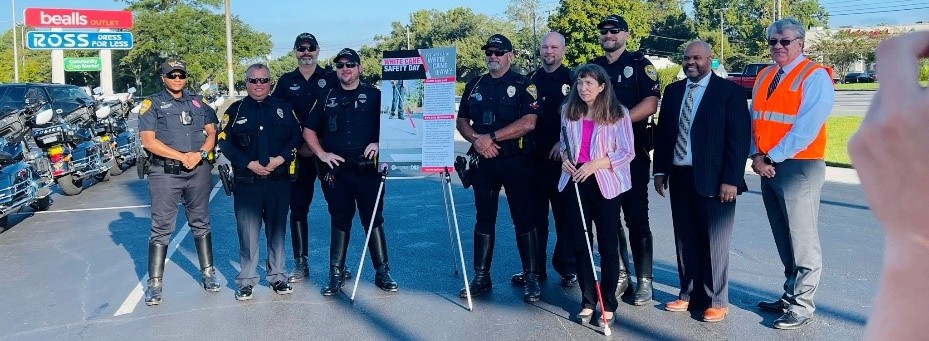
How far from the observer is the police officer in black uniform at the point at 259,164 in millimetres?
6914

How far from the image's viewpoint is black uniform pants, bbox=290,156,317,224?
25.1ft

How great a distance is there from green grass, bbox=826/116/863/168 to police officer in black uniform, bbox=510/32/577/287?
5601 mm

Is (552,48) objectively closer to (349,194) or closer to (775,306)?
(349,194)

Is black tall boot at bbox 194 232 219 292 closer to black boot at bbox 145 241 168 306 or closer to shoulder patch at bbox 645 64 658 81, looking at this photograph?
black boot at bbox 145 241 168 306

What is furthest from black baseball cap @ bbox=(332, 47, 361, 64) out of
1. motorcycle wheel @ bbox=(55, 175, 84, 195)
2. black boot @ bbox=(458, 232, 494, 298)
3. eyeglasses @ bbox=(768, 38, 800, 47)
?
motorcycle wheel @ bbox=(55, 175, 84, 195)

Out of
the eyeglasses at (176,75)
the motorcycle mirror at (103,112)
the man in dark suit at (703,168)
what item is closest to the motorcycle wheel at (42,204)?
the motorcycle mirror at (103,112)

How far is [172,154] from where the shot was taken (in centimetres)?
677

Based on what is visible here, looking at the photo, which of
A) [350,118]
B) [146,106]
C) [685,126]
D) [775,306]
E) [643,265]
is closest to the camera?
[685,126]

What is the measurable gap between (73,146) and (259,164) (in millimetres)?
7931

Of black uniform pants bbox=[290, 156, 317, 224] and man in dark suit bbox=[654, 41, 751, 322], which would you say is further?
black uniform pants bbox=[290, 156, 317, 224]

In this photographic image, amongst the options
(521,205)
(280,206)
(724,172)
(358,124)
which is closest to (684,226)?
(724,172)

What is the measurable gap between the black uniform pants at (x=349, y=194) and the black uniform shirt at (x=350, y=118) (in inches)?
7.3

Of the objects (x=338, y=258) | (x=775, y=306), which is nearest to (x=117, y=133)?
(x=338, y=258)

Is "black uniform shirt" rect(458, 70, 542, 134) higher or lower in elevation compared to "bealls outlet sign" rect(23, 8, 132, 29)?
lower
